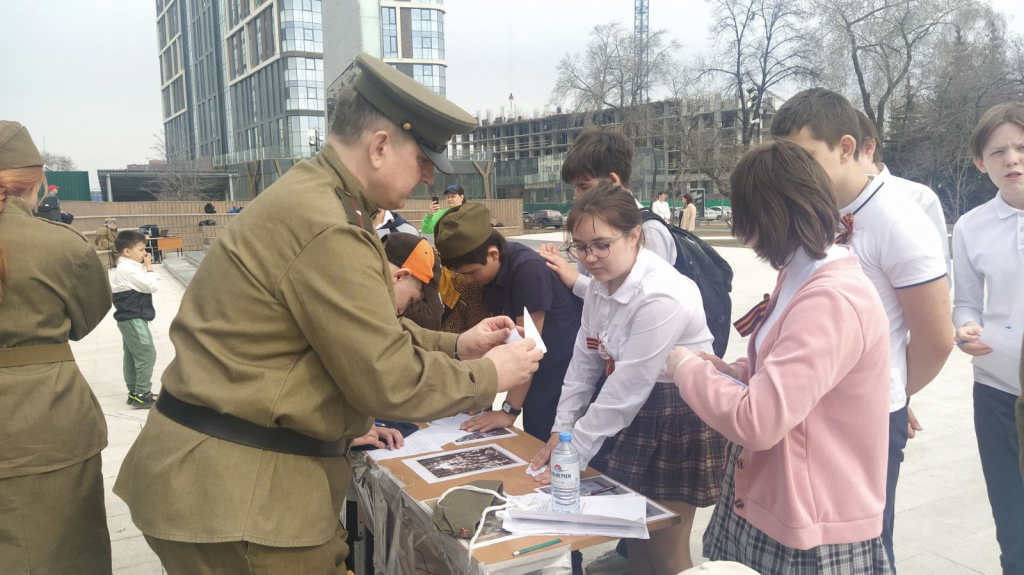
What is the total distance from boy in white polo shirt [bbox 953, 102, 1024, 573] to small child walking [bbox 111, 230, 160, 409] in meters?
6.24

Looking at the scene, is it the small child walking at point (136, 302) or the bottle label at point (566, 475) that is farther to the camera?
the small child walking at point (136, 302)

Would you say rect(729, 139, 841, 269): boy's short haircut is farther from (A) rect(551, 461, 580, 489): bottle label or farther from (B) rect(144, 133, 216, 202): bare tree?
(B) rect(144, 133, 216, 202): bare tree

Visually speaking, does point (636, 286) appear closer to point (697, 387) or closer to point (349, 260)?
point (697, 387)

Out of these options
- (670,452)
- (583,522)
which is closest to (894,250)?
(670,452)

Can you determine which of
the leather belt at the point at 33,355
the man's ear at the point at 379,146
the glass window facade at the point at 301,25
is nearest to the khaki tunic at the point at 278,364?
the man's ear at the point at 379,146

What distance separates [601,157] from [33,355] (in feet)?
7.90

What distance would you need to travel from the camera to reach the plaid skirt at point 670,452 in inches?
93.2

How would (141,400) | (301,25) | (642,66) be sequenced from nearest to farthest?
(141,400) < (642,66) < (301,25)

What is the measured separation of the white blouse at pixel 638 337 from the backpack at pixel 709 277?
0.45 m

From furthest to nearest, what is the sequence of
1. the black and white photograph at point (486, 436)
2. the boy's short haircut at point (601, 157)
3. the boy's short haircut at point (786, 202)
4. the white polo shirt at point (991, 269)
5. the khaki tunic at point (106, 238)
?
the khaki tunic at point (106, 238) → the boy's short haircut at point (601, 157) → the black and white photograph at point (486, 436) → the white polo shirt at point (991, 269) → the boy's short haircut at point (786, 202)

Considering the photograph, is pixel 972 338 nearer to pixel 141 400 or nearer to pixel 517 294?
pixel 517 294

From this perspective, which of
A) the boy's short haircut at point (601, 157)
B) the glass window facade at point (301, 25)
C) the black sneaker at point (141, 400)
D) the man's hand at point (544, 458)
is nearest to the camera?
the man's hand at point (544, 458)

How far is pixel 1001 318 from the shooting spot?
99.3 inches

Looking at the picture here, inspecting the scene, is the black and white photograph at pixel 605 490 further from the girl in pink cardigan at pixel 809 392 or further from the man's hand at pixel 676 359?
the man's hand at pixel 676 359
